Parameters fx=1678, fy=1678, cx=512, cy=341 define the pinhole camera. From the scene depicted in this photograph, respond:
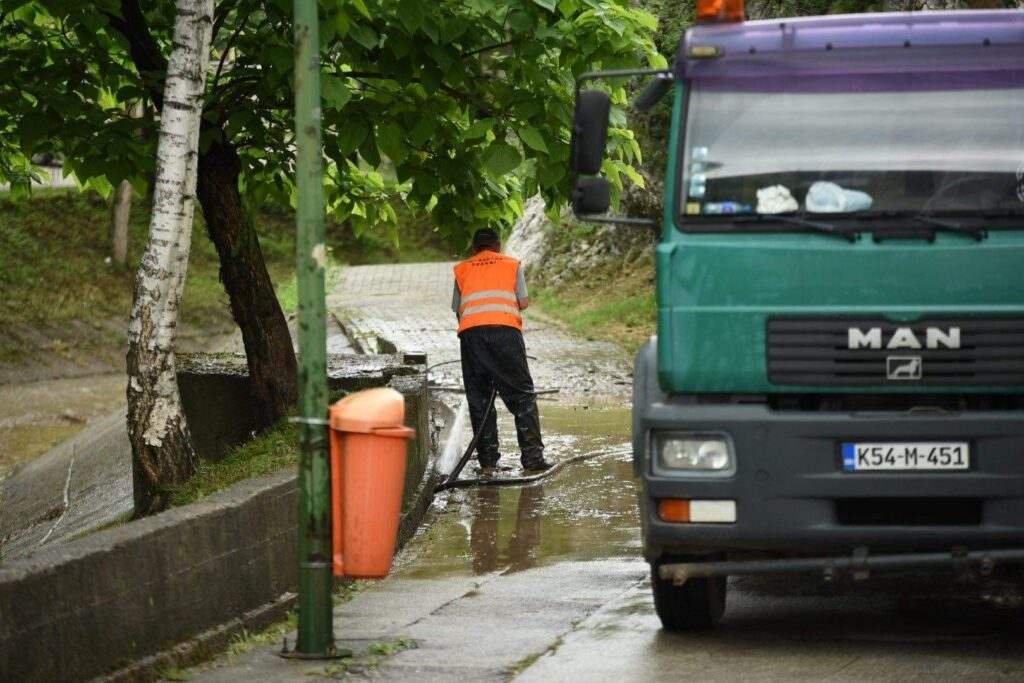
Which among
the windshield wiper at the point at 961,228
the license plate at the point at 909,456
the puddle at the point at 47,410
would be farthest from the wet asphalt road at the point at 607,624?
the puddle at the point at 47,410

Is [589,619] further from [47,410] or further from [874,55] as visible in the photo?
[47,410]

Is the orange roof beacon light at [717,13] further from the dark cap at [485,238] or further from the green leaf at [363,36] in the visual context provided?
the dark cap at [485,238]

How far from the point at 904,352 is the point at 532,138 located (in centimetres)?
348

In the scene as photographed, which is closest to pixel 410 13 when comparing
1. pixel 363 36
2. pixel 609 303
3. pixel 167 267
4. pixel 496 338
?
pixel 363 36

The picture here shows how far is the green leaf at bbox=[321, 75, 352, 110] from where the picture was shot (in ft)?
27.5

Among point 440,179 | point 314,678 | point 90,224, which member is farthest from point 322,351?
point 90,224

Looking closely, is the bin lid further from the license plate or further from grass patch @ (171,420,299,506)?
the license plate

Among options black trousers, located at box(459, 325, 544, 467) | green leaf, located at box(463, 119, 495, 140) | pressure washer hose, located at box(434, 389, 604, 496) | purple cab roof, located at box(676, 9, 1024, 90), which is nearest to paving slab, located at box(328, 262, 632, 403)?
black trousers, located at box(459, 325, 544, 467)

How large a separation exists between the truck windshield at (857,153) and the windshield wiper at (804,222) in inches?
1.0

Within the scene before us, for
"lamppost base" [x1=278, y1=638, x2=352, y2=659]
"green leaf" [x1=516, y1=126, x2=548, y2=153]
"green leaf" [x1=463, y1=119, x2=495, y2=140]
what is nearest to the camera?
"lamppost base" [x1=278, y1=638, x2=352, y2=659]

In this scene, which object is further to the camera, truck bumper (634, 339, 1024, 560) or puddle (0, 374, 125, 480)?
puddle (0, 374, 125, 480)

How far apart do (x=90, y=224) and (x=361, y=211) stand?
25471mm

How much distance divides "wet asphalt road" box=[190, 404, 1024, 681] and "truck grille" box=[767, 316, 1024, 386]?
1111 millimetres

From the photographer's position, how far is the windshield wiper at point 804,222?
→ 6.53 metres
